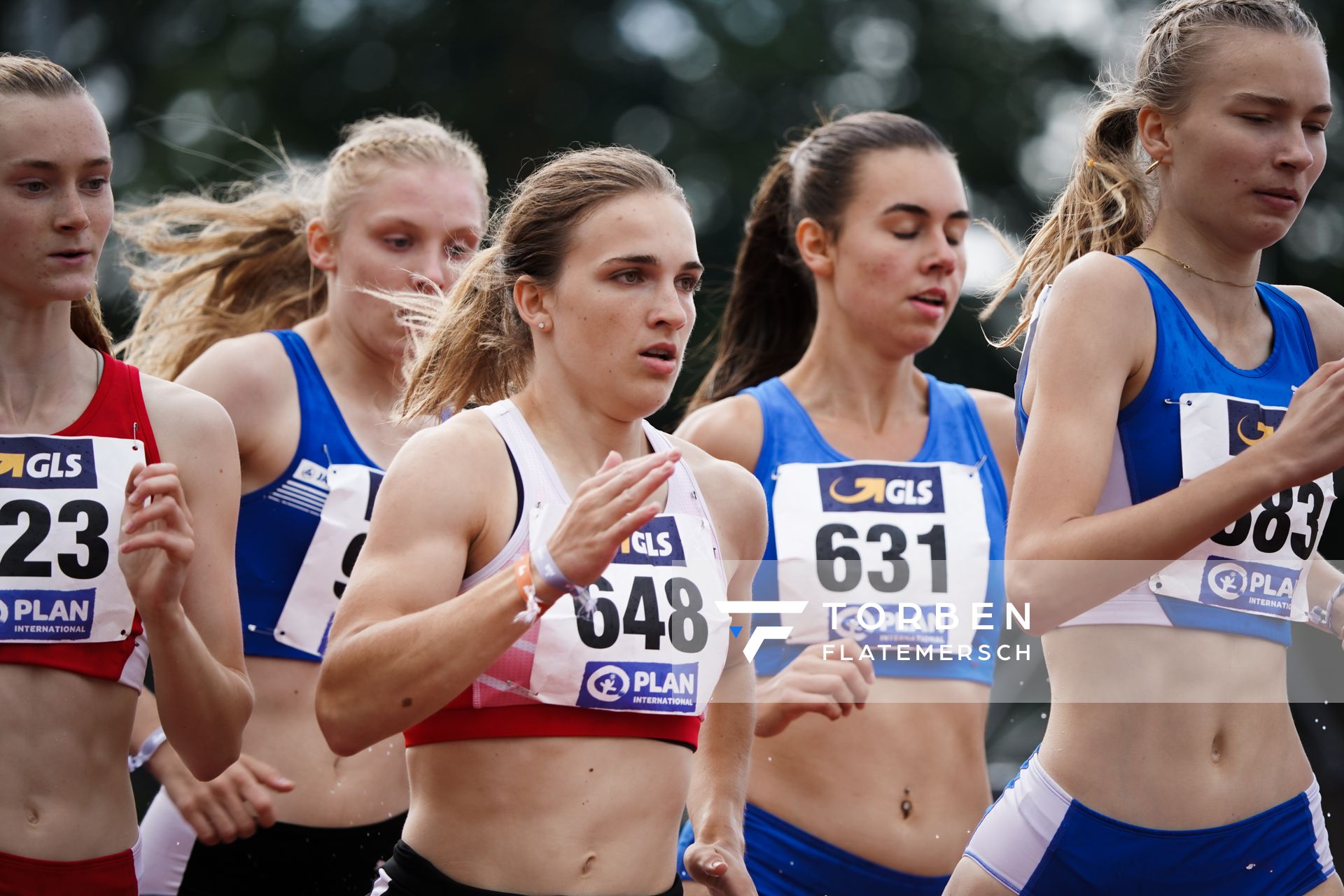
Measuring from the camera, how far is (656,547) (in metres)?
3.02

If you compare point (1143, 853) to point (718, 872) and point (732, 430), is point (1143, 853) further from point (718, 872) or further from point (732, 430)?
point (732, 430)

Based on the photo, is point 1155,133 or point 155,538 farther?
point 1155,133

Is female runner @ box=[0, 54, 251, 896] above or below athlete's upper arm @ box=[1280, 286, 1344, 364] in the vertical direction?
below

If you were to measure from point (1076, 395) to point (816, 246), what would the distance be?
1.86 metres

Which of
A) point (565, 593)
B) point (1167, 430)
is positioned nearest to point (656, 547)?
point (565, 593)

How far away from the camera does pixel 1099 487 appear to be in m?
2.88

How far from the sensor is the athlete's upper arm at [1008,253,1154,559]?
9.43 ft

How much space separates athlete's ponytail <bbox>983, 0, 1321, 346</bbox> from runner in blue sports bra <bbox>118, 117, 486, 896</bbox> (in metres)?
1.54

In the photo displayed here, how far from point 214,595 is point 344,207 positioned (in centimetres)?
163

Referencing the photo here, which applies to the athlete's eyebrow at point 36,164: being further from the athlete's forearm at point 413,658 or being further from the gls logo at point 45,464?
the athlete's forearm at point 413,658

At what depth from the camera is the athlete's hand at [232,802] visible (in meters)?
3.59

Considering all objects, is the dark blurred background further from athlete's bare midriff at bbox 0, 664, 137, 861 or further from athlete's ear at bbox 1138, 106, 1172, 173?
athlete's bare midriff at bbox 0, 664, 137, 861

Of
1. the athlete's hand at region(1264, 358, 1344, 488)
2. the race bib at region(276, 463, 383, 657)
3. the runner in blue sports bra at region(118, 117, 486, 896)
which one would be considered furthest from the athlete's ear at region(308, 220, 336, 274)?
the athlete's hand at region(1264, 358, 1344, 488)

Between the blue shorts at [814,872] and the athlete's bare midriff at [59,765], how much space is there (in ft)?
4.55
